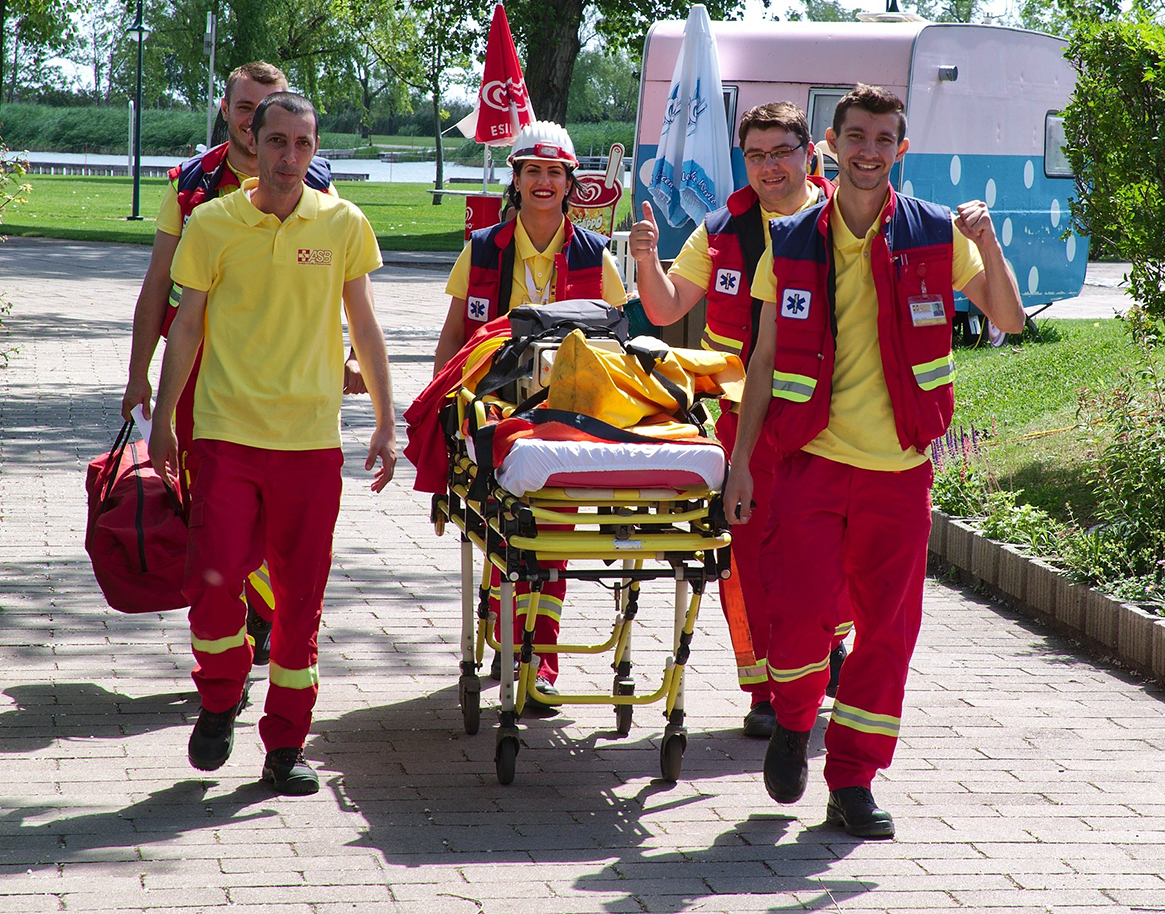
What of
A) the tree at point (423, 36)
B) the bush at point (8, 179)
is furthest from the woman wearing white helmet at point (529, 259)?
the tree at point (423, 36)

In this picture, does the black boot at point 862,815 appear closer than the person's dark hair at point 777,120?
Yes

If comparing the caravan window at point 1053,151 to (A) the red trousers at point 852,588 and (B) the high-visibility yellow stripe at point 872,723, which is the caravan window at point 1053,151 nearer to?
(A) the red trousers at point 852,588

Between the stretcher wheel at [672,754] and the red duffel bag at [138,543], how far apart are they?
1794 millimetres

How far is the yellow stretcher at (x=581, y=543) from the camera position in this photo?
13.9ft

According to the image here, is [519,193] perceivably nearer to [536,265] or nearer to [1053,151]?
[536,265]

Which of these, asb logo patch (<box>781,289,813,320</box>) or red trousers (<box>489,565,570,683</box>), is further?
red trousers (<box>489,565,570,683</box>)

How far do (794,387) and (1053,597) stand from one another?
9.85 feet

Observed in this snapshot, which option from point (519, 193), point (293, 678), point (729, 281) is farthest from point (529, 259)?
point (293, 678)

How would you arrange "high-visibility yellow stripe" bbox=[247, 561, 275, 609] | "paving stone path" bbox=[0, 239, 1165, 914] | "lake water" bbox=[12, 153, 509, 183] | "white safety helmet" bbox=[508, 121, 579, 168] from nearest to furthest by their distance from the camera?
"paving stone path" bbox=[0, 239, 1165, 914] < "white safety helmet" bbox=[508, 121, 579, 168] < "high-visibility yellow stripe" bbox=[247, 561, 275, 609] < "lake water" bbox=[12, 153, 509, 183]

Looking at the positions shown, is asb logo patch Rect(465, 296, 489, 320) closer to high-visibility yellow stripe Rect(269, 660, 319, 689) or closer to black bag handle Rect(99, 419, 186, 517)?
black bag handle Rect(99, 419, 186, 517)

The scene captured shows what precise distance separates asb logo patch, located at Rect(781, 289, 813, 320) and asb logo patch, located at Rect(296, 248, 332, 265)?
1.45 meters

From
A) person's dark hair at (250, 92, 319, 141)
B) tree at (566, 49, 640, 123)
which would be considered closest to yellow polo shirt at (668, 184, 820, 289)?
person's dark hair at (250, 92, 319, 141)

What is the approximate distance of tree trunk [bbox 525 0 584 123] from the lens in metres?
26.4

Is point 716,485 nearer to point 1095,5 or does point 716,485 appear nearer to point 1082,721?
point 1082,721
